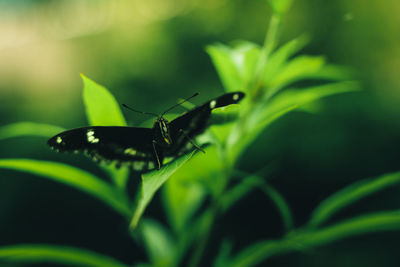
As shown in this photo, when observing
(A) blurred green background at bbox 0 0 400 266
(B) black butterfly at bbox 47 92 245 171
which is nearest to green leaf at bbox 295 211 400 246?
(B) black butterfly at bbox 47 92 245 171

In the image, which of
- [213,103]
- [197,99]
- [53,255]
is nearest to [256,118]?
[213,103]

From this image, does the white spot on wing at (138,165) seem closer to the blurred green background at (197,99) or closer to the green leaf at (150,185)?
the green leaf at (150,185)

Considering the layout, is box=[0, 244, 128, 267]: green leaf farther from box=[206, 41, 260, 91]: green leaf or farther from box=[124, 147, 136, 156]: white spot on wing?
box=[206, 41, 260, 91]: green leaf

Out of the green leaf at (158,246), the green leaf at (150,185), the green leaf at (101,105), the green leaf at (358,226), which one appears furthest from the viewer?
the green leaf at (158,246)

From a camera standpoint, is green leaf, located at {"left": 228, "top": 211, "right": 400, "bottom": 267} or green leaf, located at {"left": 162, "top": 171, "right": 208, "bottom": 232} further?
green leaf, located at {"left": 162, "top": 171, "right": 208, "bottom": 232}

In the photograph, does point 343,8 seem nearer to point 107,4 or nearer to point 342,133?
point 342,133

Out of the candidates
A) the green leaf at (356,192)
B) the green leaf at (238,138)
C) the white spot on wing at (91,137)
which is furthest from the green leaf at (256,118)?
the white spot on wing at (91,137)
